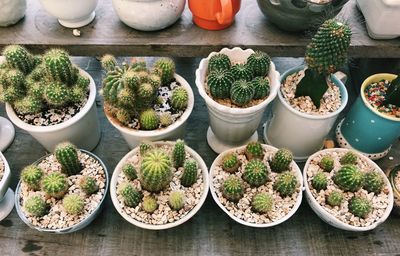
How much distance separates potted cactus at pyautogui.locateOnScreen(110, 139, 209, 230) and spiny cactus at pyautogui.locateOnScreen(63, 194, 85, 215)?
0.10 meters

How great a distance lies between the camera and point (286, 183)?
4.01 ft

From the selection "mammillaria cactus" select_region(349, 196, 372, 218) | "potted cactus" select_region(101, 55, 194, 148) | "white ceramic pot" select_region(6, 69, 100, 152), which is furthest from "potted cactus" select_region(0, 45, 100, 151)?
"mammillaria cactus" select_region(349, 196, 372, 218)

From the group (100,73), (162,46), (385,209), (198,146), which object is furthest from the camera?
(100,73)

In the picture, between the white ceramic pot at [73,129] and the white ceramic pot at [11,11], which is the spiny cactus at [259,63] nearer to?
the white ceramic pot at [73,129]

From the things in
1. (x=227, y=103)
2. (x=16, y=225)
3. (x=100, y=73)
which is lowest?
(x=16, y=225)

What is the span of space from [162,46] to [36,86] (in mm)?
436

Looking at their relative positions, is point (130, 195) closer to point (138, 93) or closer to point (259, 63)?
point (138, 93)

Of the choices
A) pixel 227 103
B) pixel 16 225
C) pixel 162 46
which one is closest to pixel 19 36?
pixel 162 46

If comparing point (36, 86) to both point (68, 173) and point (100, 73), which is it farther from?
point (100, 73)

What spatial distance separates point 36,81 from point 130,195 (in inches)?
18.9

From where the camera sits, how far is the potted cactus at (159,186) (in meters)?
1.13

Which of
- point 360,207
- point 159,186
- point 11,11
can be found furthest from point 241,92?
point 11,11

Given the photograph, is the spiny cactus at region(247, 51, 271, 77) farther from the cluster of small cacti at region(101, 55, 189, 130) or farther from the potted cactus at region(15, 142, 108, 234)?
the potted cactus at region(15, 142, 108, 234)

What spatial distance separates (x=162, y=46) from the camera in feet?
4.68
